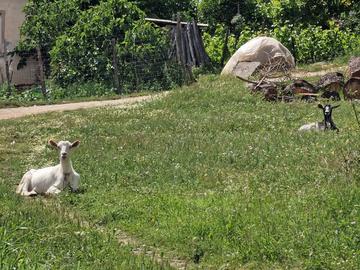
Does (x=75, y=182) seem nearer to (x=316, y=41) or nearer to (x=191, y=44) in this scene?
(x=191, y=44)

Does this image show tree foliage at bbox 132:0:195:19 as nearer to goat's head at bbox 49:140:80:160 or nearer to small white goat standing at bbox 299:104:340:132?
small white goat standing at bbox 299:104:340:132

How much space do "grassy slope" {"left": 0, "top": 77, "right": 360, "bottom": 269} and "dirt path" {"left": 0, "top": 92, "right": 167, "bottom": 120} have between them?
7.97 ft

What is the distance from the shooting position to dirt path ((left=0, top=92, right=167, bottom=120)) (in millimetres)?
19538

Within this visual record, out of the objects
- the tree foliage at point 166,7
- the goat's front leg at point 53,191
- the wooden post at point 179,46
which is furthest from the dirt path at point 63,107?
the tree foliage at point 166,7

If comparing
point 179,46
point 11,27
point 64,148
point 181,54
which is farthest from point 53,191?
point 11,27

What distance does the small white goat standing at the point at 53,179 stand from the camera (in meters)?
10.4

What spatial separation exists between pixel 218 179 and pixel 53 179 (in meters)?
2.45

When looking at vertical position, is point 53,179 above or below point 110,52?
below

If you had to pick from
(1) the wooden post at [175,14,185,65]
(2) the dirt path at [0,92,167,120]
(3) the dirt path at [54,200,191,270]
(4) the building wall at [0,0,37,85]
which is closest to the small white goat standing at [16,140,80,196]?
(3) the dirt path at [54,200,191,270]

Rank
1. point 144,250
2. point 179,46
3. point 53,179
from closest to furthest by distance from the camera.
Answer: point 144,250 < point 53,179 < point 179,46

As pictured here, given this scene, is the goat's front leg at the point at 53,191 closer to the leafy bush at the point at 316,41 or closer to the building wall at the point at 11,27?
the leafy bush at the point at 316,41

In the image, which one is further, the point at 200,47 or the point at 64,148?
the point at 200,47

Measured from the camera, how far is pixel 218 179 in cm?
979

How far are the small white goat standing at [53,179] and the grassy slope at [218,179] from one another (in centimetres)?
20
